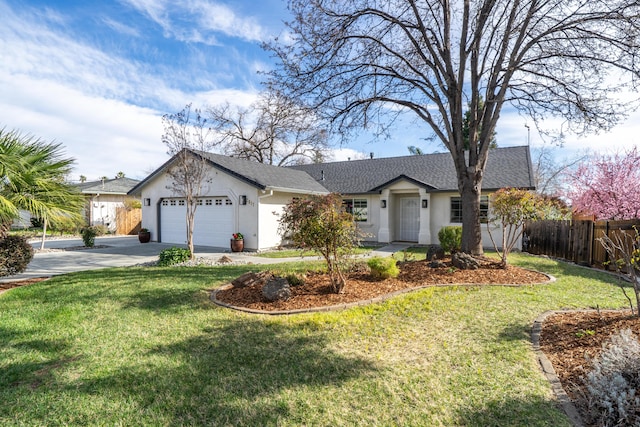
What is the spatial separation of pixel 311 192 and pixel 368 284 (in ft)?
32.8

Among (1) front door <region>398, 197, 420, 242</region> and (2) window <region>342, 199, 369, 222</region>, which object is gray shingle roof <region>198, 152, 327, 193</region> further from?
(1) front door <region>398, 197, 420, 242</region>

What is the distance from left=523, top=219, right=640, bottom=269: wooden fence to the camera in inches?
367

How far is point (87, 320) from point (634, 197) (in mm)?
16489

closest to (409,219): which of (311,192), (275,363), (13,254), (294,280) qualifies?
(311,192)

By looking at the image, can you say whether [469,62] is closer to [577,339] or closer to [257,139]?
[577,339]

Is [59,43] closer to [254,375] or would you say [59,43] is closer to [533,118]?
[254,375]

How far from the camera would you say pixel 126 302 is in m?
6.01

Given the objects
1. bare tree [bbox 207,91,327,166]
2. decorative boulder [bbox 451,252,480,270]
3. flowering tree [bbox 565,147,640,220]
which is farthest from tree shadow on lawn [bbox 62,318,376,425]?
bare tree [bbox 207,91,327,166]

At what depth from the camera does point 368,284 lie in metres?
6.95

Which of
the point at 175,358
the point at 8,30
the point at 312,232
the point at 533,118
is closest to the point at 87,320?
the point at 175,358

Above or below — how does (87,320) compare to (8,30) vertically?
Answer: below

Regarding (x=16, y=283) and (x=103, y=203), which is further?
(x=103, y=203)

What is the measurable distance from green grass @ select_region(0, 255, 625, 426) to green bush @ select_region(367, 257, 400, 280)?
1.23m

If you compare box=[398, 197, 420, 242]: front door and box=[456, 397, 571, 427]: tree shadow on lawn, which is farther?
box=[398, 197, 420, 242]: front door
